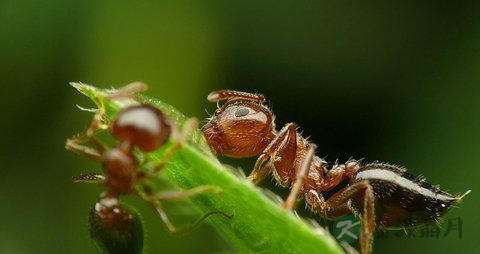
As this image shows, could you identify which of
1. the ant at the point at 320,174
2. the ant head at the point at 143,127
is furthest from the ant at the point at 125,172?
the ant at the point at 320,174

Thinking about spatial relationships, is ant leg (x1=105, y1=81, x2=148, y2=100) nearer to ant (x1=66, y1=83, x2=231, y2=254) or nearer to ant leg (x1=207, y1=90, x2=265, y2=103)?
ant (x1=66, y1=83, x2=231, y2=254)

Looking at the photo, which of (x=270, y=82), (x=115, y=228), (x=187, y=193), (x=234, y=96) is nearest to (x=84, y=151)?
(x=115, y=228)

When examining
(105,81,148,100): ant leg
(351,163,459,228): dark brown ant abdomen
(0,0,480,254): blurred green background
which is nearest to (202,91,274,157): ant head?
(351,163,459,228): dark brown ant abdomen

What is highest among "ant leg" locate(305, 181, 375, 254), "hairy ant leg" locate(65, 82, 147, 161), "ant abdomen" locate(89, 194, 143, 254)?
"ant leg" locate(305, 181, 375, 254)

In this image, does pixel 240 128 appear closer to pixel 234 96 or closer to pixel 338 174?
pixel 234 96

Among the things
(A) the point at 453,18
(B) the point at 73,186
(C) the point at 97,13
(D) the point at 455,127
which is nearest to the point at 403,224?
(D) the point at 455,127

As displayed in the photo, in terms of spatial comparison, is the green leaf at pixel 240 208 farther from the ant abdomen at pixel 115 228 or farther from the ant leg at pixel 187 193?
the ant abdomen at pixel 115 228
